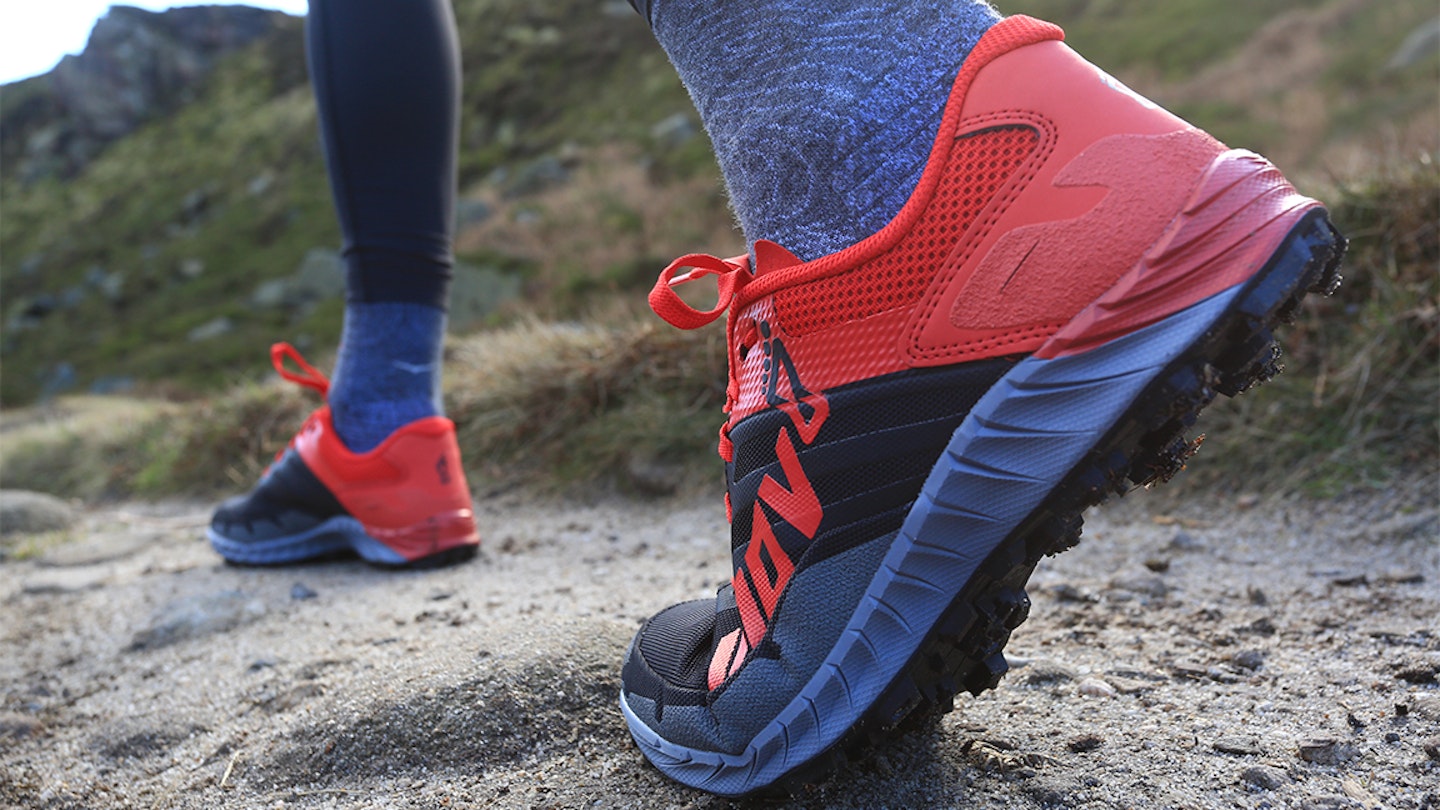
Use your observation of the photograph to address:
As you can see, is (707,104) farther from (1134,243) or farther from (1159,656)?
(1159,656)

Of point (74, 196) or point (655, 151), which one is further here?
point (74, 196)

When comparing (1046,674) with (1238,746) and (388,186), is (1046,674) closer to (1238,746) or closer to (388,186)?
(1238,746)

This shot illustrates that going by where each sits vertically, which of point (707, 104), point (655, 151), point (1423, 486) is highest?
point (707, 104)

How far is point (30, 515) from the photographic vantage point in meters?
2.83

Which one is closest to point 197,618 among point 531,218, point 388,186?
point 388,186

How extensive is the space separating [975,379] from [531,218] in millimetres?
9467


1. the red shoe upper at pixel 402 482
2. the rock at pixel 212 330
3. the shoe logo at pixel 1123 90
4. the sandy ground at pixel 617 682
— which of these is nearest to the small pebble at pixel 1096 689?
the sandy ground at pixel 617 682

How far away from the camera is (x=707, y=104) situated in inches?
33.5

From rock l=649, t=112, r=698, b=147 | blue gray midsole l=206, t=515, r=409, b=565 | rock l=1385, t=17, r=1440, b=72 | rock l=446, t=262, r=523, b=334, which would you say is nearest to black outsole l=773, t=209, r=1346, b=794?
blue gray midsole l=206, t=515, r=409, b=565

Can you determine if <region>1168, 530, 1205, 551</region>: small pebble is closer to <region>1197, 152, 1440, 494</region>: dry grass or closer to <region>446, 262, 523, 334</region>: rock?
<region>1197, 152, 1440, 494</region>: dry grass

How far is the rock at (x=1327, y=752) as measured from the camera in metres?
0.77

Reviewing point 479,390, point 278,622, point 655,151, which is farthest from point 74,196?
point 278,622

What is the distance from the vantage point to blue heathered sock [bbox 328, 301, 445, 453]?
1694 millimetres

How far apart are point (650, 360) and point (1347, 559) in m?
1.75
